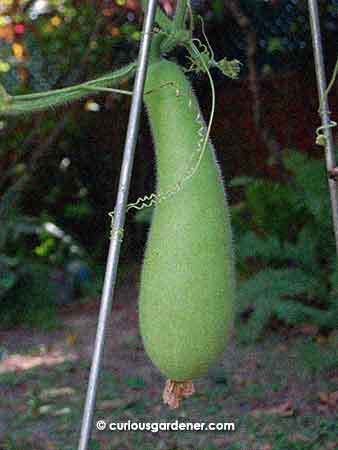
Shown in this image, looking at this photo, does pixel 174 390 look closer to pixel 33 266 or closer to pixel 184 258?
pixel 184 258

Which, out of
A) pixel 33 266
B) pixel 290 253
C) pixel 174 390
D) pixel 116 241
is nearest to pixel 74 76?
pixel 33 266

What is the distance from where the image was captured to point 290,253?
12.7ft

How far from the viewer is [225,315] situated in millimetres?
1056

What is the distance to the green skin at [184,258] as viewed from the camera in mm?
1022

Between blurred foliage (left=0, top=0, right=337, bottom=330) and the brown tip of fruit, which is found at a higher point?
blurred foliage (left=0, top=0, right=337, bottom=330)

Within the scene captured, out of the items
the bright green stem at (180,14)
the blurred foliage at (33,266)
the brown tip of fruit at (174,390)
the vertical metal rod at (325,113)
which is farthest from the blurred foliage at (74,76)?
the brown tip of fruit at (174,390)

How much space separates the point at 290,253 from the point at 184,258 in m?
2.93

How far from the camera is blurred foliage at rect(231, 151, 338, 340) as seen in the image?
142 inches

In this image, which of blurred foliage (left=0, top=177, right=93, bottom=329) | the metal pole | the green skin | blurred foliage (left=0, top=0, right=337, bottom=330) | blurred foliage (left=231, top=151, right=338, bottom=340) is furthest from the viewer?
blurred foliage (left=0, top=177, right=93, bottom=329)

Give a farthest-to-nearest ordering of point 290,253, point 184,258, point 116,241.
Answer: point 290,253, point 184,258, point 116,241

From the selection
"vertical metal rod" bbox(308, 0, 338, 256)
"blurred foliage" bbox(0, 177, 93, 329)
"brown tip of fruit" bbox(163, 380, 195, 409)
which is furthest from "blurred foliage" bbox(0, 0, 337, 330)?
"brown tip of fruit" bbox(163, 380, 195, 409)

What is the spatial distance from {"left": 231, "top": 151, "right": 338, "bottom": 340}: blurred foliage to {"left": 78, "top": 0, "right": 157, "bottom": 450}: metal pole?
2.47 meters

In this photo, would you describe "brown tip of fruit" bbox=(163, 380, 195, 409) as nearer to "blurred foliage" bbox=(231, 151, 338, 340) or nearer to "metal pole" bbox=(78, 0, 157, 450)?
"metal pole" bbox=(78, 0, 157, 450)

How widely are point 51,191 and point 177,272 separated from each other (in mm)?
5406
